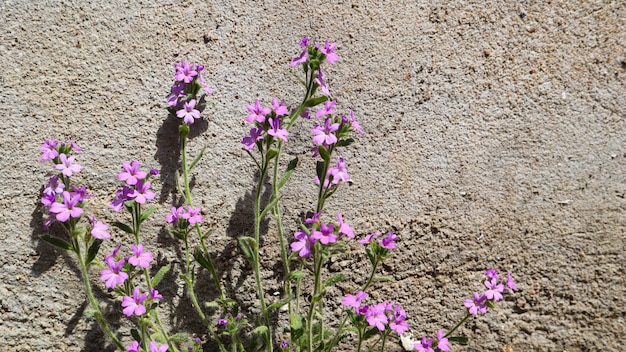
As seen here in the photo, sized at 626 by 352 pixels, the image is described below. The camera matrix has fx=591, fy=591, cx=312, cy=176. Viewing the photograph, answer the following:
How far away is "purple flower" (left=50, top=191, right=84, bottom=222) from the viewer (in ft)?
6.75

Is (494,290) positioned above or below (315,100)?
below

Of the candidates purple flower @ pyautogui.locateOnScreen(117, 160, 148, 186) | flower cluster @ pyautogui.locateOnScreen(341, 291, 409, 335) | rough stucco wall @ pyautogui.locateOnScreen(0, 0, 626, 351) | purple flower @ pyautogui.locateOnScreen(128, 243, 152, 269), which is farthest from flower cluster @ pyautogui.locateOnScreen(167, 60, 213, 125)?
flower cluster @ pyautogui.locateOnScreen(341, 291, 409, 335)

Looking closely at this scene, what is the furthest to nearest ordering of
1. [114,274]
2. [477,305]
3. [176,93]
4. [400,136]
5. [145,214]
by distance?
[400,136], [176,93], [477,305], [145,214], [114,274]

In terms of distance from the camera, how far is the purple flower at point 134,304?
84.1 inches

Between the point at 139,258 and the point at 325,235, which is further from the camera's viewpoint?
the point at 139,258

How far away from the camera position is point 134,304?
2.16 m

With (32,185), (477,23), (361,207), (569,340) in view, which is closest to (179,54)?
(32,185)

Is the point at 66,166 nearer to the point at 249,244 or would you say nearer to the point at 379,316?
the point at 249,244

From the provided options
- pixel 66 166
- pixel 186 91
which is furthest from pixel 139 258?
pixel 186 91

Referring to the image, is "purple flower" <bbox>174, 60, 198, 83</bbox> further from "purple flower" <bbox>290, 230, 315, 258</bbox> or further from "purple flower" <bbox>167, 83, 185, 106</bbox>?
"purple flower" <bbox>290, 230, 315, 258</bbox>

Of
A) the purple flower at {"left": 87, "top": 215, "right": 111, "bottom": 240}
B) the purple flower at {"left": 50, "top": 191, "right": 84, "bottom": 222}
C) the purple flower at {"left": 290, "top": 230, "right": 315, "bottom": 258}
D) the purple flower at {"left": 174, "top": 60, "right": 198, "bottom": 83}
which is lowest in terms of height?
the purple flower at {"left": 87, "top": 215, "right": 111, "bottom": 240}

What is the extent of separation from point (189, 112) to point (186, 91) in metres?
0.12

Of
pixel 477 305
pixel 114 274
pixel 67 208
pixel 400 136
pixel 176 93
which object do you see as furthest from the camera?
pixel 400 136

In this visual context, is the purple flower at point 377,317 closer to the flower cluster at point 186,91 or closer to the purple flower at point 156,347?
the purple flower at point 156,347
